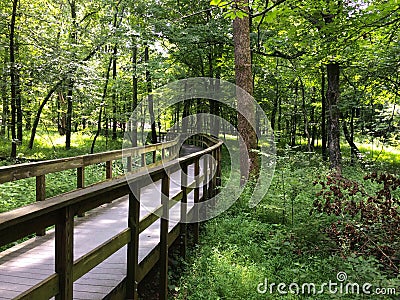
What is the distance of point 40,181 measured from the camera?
4398 mm

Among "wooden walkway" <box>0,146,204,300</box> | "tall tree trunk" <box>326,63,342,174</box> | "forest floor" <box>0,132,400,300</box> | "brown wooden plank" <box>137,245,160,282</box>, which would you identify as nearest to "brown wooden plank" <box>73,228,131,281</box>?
"wooden walkway" <box>0,146,204,300</box>

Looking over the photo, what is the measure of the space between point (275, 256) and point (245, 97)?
4.15 m

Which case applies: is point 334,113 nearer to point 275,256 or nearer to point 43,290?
point 275,256

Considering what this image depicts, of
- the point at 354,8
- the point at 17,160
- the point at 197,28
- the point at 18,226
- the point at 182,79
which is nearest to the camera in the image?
the point at 18,226

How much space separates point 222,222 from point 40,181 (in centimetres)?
337

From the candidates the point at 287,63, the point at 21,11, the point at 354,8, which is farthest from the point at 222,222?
the point at 287,63

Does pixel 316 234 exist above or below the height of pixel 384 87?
below

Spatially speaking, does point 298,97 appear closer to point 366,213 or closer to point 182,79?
point 182,79

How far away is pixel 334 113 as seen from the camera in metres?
10.4

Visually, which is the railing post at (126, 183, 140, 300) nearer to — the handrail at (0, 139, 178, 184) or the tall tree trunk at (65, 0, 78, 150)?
the handrail at (0, 139, 178, 184)

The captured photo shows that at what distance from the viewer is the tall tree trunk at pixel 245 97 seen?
26.2ft

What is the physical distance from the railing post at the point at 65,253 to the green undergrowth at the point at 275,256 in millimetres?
2324

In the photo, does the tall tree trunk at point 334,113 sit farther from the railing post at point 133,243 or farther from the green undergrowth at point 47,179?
the railing post at point 133,243

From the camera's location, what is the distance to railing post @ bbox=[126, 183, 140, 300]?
3.01 m
